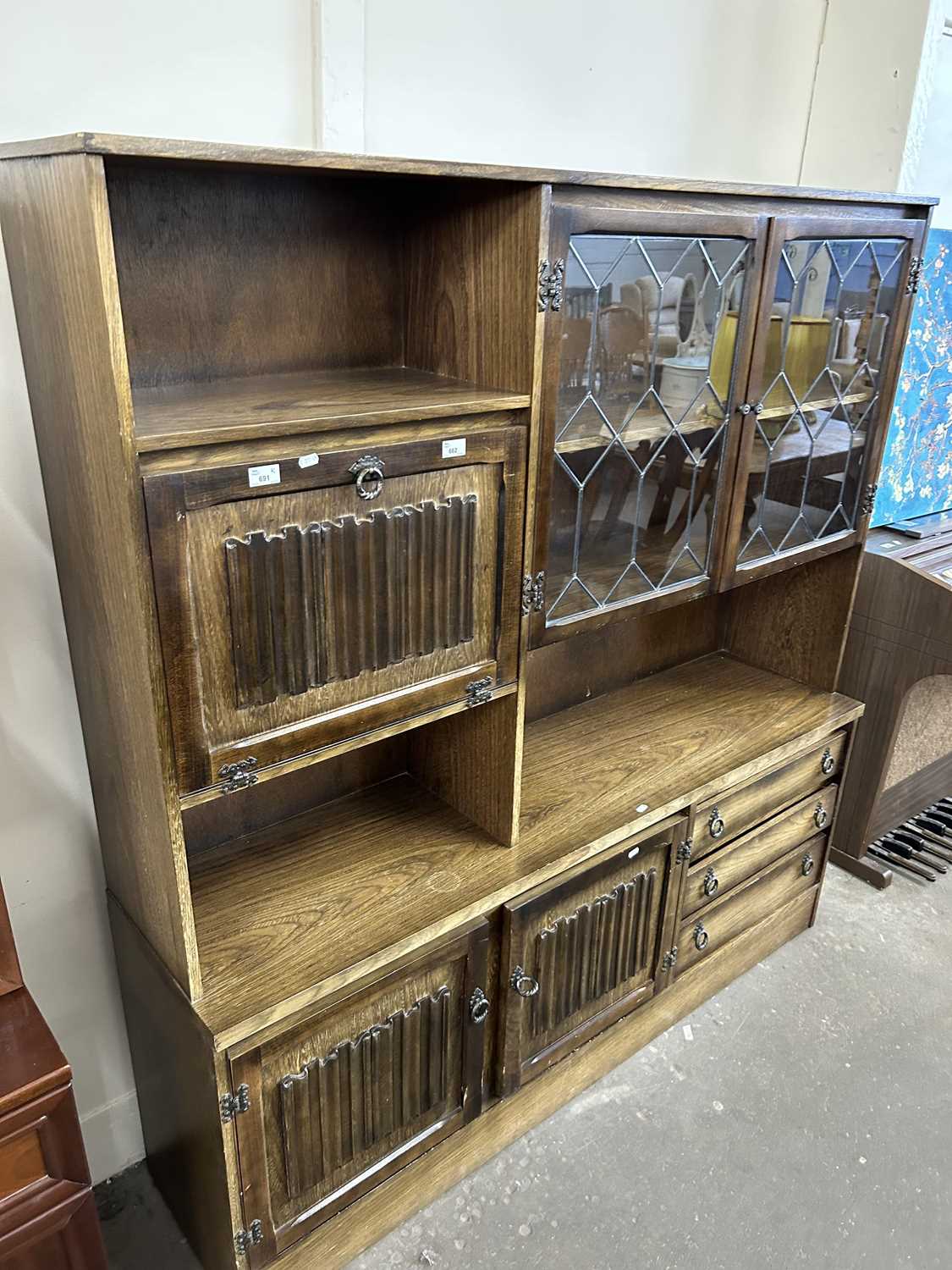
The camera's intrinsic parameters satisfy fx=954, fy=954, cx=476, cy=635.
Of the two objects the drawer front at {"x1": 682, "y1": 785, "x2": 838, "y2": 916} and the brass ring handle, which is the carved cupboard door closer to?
the brass ring handle

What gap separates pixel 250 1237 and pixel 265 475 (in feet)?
3.84

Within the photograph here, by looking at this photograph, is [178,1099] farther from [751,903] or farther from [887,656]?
[887,656]

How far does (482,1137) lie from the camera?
72.6 inches

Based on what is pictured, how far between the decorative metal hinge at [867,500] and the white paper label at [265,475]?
149 cm

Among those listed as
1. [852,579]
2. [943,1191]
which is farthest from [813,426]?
[943,1191]

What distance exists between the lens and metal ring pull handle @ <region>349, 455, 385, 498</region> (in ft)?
4.07

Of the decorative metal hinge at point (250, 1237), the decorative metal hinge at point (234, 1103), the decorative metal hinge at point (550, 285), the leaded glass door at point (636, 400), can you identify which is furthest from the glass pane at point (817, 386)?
the decorative metal hinge at point (250, 1237)

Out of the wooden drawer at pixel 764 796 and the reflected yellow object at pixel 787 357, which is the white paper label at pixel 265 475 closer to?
the reflected yellow object at pixel 787 357

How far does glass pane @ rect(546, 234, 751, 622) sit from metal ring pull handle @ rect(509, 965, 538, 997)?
0.64 m

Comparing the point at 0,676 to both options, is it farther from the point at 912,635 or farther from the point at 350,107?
the point at 912,635

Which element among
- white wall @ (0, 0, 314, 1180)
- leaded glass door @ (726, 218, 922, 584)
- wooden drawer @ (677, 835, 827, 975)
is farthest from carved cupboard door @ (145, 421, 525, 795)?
wooden drawer @ (677, 835, 827, 975)

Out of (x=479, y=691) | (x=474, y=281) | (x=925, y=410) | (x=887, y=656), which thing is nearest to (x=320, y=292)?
(x=474, y=281)

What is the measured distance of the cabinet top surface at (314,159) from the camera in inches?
38.4

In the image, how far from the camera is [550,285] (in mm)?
1371
